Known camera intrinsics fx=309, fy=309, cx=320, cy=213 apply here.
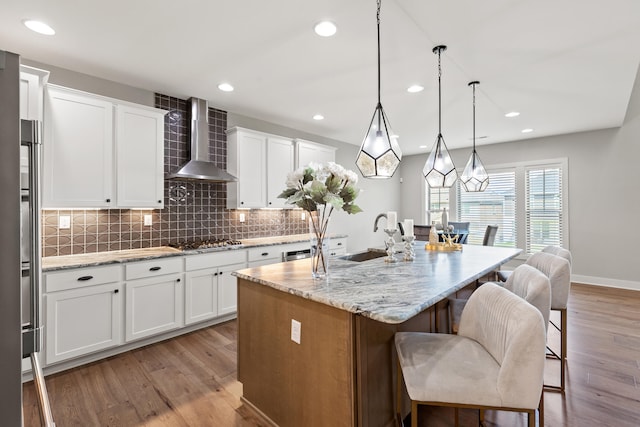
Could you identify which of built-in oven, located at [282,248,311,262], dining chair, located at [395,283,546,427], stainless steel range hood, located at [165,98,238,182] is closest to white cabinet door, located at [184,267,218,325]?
built-in oven, located at [282,248,311,262]

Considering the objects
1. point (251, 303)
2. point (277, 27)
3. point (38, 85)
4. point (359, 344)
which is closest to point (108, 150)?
point (38, 85)

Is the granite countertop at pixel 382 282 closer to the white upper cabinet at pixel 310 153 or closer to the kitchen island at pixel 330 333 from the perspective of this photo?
the kitchen island at pixel 330 333

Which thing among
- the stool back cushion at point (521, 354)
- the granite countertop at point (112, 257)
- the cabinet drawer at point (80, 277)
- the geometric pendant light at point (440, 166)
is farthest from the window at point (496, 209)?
the cabinet drawer at point (80, 277)

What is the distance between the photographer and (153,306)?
300 centimetres

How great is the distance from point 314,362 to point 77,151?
9.15 ft

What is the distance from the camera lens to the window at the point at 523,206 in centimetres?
556

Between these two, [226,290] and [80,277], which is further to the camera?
[226,290]

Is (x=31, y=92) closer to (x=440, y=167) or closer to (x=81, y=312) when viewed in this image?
(x=81, y=312)

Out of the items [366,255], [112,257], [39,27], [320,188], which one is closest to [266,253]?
[366,255]

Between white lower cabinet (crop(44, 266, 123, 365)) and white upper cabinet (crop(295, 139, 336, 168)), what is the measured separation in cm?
283

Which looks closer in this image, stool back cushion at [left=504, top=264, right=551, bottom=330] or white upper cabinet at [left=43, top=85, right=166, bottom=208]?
stool back cushion at [left=504, top=264, right=551, bottom=330]

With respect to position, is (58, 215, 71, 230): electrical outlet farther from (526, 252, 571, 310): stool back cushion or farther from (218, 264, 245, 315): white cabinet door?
(526, 252, 571, 310): stool back cushion

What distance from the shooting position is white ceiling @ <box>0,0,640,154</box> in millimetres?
2068

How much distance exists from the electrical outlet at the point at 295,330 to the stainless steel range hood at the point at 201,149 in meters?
2.36
